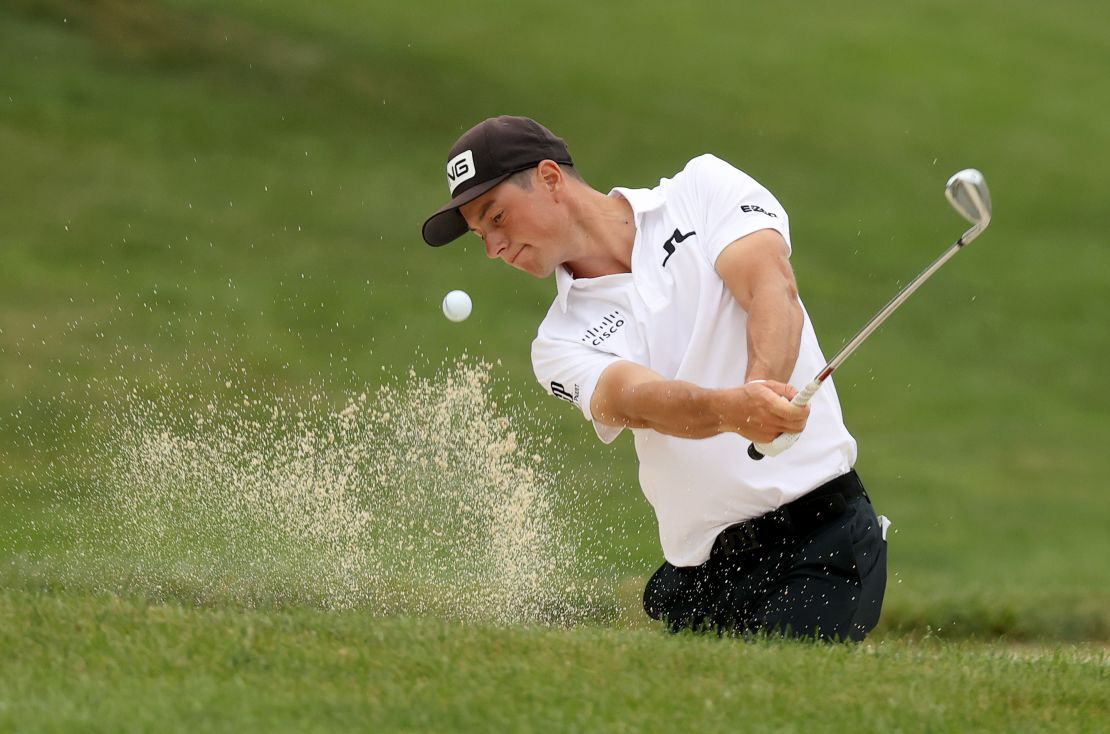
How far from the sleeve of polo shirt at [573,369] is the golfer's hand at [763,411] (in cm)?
47

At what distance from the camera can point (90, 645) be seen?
3.92 m

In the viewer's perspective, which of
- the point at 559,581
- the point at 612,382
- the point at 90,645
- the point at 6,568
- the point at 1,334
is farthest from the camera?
the point at 1,334

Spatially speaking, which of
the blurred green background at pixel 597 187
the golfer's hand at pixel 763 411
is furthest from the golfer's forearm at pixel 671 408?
the blurred green background at pixel 597 187

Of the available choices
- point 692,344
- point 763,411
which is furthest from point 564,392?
point 763,411

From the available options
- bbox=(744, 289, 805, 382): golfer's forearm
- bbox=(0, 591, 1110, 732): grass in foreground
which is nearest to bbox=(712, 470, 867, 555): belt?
bbox=(0, 591, 1110, 732): grass in foreground

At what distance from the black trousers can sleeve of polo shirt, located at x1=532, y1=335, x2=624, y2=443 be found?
21.8 inches

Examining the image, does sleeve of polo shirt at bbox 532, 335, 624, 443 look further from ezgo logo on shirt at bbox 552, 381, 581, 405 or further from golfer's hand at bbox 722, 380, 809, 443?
golfer's hand at bbox 722, 380, 809, 443

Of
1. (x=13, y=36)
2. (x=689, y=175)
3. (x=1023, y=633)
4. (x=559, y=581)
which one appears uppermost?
(x=13, y=36)

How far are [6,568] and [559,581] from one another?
7.73 feet

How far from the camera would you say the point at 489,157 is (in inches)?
175

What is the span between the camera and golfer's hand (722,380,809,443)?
3848 mm

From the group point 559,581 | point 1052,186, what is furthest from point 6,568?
point 1052,186

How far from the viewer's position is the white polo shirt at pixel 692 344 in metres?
4.38

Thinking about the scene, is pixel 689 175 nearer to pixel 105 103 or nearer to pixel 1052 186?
pixel 105 103
